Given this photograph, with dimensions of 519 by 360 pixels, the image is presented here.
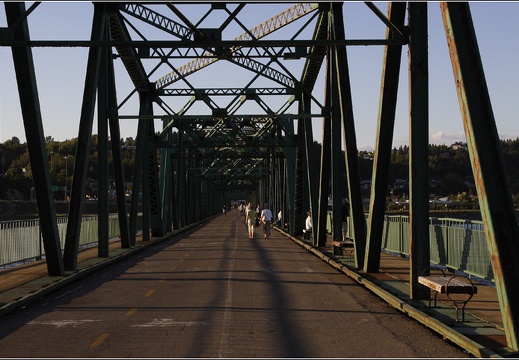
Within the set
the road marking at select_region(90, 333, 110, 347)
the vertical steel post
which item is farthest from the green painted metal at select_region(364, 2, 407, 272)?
the vertical steel post

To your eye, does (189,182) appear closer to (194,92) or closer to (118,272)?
(194,92)

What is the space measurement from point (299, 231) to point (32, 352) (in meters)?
32.5

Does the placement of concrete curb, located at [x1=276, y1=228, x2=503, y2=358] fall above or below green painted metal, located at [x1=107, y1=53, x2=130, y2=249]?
below

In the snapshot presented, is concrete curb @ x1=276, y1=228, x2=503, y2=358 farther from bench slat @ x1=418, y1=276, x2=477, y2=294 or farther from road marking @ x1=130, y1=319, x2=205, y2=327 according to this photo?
road marking @ x1=130, y1=319, x2=205, y2=327

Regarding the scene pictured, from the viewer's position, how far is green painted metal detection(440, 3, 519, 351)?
8.62 m

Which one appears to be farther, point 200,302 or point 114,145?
point 114,145

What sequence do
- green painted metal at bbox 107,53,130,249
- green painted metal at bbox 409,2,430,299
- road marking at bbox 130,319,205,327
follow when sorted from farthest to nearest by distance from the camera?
green painted metal at bbox 107,53,130,249 < green painted metal at bbox 409,2,430,299 < road marking at bbox 130,319,205,327

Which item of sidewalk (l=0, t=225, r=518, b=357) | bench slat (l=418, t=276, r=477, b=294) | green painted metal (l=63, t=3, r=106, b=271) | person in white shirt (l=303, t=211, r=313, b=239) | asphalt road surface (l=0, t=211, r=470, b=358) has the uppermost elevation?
green painted metal (l=63, t=3, r=106, b=271)

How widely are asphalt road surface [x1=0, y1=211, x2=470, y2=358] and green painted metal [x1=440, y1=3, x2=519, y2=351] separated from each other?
959mm

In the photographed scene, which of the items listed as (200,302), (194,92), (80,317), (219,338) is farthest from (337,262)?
(194,92)

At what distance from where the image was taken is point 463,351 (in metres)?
9.16

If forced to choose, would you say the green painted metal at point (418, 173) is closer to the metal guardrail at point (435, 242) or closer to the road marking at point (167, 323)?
the metal guardrail at point (435, 242)

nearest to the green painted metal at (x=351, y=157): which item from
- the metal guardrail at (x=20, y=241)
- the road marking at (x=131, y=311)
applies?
the road marking at (x=131, y=311)

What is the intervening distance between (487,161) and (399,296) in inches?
205
